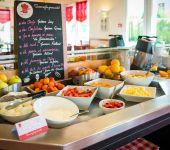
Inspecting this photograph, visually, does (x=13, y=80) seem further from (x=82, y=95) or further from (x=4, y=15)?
(x=4, y=15)

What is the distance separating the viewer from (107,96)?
4.50 ft

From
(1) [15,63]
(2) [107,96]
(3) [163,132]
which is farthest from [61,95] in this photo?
(3) [163,132]

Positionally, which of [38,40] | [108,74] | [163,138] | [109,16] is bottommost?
[163,138]

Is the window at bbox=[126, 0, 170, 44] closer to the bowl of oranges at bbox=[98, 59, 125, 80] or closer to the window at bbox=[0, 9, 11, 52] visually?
the bowl of oranges at bbox=[98, 59, 125, 80]

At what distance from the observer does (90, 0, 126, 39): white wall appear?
5891 mm

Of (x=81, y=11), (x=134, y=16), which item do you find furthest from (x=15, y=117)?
(x=81, y=11)

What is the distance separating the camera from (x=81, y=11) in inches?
301

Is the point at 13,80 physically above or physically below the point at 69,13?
below

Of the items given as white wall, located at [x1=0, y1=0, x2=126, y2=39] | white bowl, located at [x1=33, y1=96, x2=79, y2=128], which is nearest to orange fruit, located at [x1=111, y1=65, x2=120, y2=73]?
white bowl, located at [x1=33, y1=96, x2=79, y2=128]

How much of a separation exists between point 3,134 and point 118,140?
0.46m

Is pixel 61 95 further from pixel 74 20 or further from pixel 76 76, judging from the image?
pixel 74 20

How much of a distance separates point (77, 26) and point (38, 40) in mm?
6386

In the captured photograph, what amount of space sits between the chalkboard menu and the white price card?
696 millimetres

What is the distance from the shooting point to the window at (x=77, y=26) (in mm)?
7352
